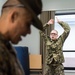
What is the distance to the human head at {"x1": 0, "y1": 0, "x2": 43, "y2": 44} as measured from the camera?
2.28 feet

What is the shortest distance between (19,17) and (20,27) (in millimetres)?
39

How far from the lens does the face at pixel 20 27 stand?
702 mm

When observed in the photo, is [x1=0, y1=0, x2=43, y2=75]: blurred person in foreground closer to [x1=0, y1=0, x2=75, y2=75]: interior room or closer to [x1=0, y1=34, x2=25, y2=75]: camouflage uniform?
[x1=0, y1=34, x2=25, y2=75]: camouflage uniform

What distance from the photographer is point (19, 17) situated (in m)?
0.70

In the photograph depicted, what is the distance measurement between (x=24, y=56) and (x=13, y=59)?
10.5ft

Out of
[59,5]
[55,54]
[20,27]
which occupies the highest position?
[59,5]

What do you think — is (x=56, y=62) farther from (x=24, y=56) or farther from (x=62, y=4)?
(x=62, y=4)

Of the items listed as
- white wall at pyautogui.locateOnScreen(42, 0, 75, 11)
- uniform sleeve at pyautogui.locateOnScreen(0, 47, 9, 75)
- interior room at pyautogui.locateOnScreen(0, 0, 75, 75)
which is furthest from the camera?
white wall at pyautogui.locateOnScreen(42, 0, 75, 11)

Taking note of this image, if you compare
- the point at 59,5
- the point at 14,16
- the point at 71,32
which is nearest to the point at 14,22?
the point at 14,16

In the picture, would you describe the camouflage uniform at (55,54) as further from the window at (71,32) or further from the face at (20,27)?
the face at (20,27)

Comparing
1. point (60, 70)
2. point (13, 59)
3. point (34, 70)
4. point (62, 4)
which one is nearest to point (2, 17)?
point (13, 59)

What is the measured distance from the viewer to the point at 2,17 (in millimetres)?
723

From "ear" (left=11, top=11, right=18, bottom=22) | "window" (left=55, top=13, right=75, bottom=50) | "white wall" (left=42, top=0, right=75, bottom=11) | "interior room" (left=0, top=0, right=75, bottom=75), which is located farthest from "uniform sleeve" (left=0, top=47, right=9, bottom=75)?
"white wall" (left=42, top=0, right=75, bottom=11)

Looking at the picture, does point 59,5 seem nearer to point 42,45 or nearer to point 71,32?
point 71,32
